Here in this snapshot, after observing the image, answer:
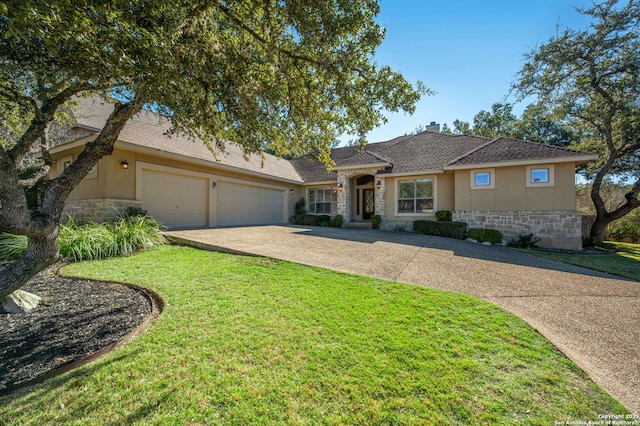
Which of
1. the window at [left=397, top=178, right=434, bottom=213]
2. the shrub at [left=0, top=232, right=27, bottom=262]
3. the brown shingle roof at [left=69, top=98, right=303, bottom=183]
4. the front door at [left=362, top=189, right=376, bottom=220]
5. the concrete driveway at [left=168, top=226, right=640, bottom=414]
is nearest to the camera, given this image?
the concrete driveway at [left=168, top=226, right=640, bottom=414]

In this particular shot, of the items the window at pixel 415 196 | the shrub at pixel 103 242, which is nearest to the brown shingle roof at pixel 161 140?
the shrub at pixel 103 242

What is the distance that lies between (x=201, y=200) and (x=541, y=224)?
47.2 ft

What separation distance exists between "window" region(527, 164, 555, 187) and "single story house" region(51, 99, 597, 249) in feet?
0.10

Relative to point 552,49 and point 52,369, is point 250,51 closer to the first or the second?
point 52,369

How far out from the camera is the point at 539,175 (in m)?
10.5

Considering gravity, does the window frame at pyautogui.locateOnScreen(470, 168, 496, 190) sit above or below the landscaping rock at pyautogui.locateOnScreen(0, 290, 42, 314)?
above

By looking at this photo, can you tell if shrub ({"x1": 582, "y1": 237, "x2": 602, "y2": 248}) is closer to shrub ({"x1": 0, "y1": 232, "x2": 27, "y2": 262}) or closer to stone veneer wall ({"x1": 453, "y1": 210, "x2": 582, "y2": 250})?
stone veneer wall ({"x1": 453, "y1": 210, "x2": 582, "y2": 250})

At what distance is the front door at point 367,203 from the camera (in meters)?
17.2

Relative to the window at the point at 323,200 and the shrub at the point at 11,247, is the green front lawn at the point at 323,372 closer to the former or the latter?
the shrub at the point at 11,247

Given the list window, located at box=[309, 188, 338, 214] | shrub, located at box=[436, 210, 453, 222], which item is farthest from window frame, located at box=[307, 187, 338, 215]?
shrub, located at box=[436, 210, 453, 222]

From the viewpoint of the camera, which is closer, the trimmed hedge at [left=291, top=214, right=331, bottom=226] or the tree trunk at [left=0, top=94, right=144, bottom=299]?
the tree trunk at [left=0, top=94, right=144, bottom=299]

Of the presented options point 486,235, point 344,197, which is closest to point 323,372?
point 486,235

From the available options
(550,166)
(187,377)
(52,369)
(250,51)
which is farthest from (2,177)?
(550,166)

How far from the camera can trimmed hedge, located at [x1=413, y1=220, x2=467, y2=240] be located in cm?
1106
